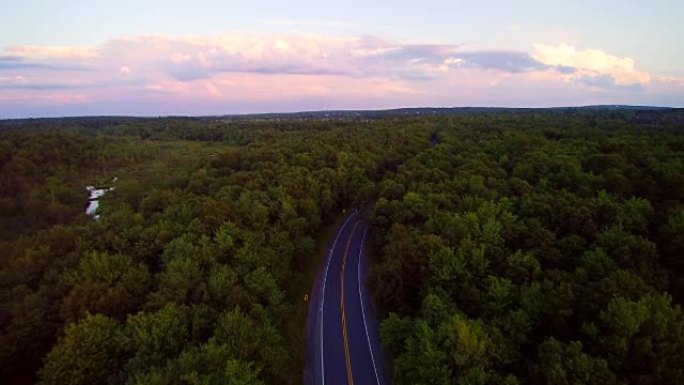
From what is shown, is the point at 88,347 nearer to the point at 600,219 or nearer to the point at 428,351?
the point at 428,351

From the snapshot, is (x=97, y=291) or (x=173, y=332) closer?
(x=173, y=332)

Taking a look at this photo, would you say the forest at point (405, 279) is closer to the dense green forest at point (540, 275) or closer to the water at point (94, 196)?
the dense green forest at point (540, 275)

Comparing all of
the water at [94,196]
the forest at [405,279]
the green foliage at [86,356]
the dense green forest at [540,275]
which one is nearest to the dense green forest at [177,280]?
the green foliage at [86,356]

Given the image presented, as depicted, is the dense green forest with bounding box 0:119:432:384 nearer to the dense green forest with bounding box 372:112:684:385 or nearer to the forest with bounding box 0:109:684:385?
the forest with bounding box 0:109:684:385

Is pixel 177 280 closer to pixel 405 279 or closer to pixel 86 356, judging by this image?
pixel 86 356

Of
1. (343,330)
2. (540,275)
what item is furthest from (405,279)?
(540,275)

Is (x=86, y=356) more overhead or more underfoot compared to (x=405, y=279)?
more underfoot

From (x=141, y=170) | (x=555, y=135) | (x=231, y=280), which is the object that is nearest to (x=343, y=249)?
(x=231, y=280)

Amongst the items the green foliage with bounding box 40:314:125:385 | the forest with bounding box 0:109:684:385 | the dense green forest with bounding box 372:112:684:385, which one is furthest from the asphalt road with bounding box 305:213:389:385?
the green foliage with bounding box 40:314:125:385
